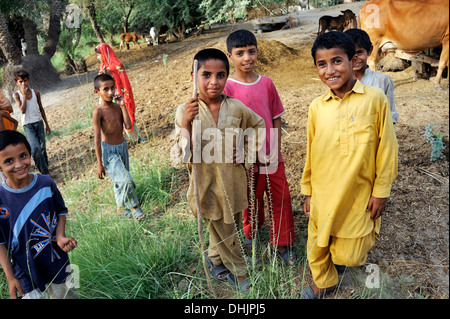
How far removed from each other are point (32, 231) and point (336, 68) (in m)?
1.85

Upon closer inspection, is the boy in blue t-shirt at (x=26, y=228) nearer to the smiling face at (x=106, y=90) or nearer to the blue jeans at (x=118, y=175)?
the blue jeans at (x=118, y=175)

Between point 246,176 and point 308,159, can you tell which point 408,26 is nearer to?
point 308,159

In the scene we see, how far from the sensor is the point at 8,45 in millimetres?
9070

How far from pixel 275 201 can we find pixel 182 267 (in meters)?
0.84

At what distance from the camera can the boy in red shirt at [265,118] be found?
2148mm

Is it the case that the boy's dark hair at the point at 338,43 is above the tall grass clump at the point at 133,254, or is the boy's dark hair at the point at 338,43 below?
above

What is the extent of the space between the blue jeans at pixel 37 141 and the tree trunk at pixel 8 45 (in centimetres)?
639

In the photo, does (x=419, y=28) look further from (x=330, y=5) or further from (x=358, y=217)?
(x=330, y=5)

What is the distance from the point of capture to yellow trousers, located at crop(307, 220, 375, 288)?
1.73 metres

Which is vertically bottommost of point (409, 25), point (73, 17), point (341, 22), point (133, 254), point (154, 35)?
point (133, 254)

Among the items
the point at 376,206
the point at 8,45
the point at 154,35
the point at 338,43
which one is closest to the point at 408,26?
the point at 338,43

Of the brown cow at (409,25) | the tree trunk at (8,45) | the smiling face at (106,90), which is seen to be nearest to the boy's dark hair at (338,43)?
the smiling face at (106,90)

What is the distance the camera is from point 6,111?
3469 mm

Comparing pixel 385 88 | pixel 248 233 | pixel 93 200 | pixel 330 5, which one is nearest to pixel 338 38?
pixel 385 88
